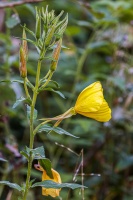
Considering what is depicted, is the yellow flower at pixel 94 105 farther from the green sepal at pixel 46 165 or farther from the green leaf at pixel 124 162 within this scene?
the green leaf at pixel 124 162

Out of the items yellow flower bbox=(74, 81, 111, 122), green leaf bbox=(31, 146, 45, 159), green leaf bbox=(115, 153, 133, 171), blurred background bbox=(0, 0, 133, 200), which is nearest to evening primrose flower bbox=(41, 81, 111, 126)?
yellow flower bbox=(74, 81, 111, 122)

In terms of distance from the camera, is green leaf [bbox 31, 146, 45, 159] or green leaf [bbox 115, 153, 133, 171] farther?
green leaf [bbox 115, 153, 133, 171]

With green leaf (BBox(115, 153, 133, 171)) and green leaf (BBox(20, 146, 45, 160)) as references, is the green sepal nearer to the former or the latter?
green leaf (BBox(20, 146, 45, 160))

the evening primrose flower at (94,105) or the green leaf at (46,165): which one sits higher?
the evening primrose flower at (94,105)

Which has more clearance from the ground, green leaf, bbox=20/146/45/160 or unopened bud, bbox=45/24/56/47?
unopened bud, bbox=45/24/56/47

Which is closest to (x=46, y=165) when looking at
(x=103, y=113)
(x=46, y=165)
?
(x=46, y=165)

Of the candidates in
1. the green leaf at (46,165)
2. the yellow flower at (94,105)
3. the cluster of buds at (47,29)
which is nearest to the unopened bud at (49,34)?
the cluster of buds at (47,29)

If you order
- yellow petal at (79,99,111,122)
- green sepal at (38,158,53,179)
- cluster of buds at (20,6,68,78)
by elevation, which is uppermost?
cluster of buds at (20,6,68,78)
